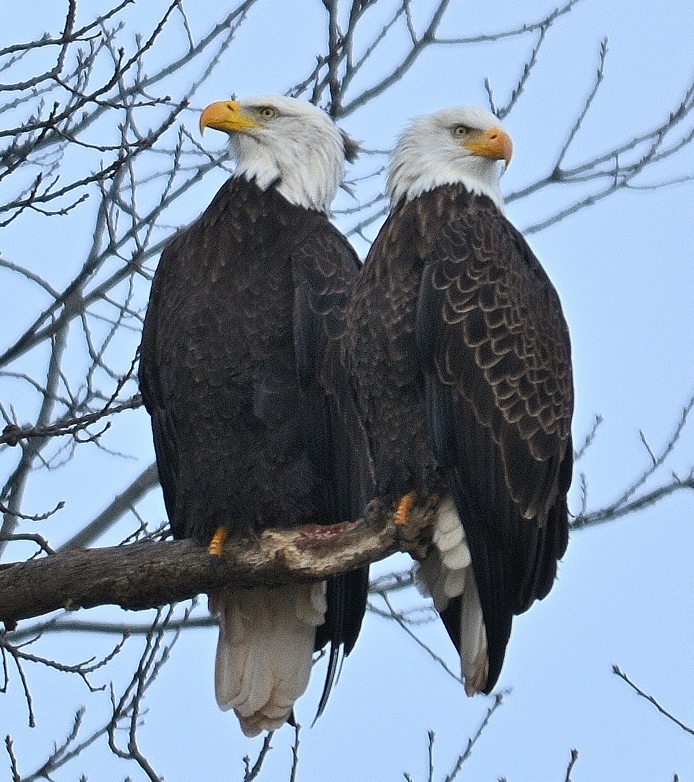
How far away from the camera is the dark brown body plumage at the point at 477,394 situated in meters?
4.87

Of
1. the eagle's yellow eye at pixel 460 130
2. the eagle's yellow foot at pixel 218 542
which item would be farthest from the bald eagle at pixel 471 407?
the eagle's yellow foot at pixel 218 542

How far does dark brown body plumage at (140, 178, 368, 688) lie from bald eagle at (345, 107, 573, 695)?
30cm

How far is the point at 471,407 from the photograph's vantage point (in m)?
4.91

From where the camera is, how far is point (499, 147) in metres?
5.52

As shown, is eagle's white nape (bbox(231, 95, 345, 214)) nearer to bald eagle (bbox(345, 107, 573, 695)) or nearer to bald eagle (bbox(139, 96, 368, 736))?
bald eagle (bbox(139, 96, 368, 736))

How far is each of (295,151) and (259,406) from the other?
1.13 metres

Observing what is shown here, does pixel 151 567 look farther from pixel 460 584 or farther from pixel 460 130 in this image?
pixel 460 130

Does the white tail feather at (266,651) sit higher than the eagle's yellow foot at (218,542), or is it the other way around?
the eagle's yellow foot at (218,542)

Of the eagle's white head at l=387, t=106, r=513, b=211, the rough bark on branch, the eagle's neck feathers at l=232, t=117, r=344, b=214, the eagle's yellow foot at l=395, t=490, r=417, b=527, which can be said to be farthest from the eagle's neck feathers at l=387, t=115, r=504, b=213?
the rough bark on branch

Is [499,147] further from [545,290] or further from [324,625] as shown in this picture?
[324,625]

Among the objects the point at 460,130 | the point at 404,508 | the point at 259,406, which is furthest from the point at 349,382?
the point at 460,130

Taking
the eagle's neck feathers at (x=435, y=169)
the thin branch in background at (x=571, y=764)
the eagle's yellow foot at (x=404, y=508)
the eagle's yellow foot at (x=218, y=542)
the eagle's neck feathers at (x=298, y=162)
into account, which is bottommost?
the thin branch in background at (x=571, y=764)

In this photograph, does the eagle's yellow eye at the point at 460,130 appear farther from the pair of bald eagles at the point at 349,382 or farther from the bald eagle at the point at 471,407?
the bald eagle at the point at 471,407

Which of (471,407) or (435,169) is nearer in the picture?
(471,407)
